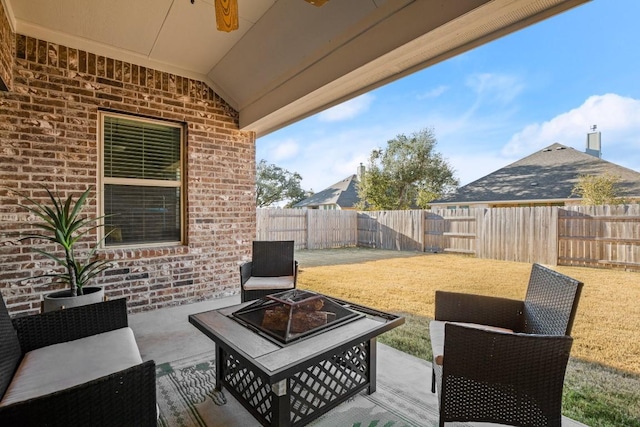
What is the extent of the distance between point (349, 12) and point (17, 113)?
333 centimetres

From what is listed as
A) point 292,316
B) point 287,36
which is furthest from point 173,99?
point 292,316

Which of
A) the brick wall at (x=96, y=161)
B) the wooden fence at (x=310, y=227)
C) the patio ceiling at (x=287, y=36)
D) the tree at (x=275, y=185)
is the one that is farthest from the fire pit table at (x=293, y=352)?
the tree at (x=275, y=185)

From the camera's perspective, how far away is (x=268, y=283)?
329cm

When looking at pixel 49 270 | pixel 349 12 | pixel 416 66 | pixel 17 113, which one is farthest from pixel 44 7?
pixel 416 66

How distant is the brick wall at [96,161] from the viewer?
9.53ft

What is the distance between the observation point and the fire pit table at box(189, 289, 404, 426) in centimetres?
144

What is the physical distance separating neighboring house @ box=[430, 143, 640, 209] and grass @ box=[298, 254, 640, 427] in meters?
3.72

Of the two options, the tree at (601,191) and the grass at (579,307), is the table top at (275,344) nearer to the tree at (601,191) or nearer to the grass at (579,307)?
the grass at (579,307)

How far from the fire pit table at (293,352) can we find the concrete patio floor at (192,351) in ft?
0.81

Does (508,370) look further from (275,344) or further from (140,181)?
(140,181)

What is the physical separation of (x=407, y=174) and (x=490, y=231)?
7.41 meters

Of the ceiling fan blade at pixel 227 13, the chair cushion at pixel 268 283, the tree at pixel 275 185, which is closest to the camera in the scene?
the ceiling fan blade at pixel 227 13

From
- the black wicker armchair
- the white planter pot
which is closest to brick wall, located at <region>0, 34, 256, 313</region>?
the white planter pot

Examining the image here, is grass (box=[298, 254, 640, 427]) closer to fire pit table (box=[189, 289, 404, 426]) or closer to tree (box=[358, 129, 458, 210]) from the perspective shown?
fire pit table (box=[189, 289, 404, 426])
